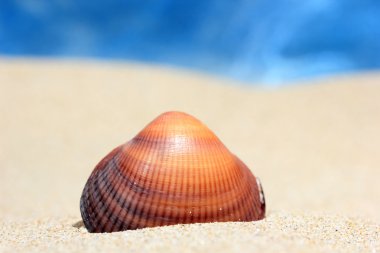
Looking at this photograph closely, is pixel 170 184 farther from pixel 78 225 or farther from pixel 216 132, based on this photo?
pixel 216 132

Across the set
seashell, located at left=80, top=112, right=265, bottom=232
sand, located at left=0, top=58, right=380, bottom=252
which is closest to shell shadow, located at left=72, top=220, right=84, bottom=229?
sand, located at left=0, top=58, right=380, bottom=252

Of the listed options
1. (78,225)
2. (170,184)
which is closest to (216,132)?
(78,225)

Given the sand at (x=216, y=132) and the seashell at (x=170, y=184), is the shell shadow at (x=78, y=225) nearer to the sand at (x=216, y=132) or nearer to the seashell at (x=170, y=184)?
the sand at (x=216, y=132)

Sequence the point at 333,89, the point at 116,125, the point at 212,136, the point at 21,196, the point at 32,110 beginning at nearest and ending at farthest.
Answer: the point at 212,136 < the point at 21,196 < the point at 116,125 < the point at 32,110 < the point at 333,89

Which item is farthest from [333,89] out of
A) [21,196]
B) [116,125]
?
[21,196]

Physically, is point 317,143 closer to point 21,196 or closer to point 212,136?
point 21,196

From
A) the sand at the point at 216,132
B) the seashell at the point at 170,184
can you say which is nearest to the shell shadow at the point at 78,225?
the sand at the point at 216,132
